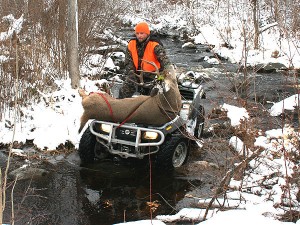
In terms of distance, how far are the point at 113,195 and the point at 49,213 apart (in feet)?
3.02

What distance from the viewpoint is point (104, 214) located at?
5.54 m

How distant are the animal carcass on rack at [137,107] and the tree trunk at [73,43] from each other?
3545 millimetres

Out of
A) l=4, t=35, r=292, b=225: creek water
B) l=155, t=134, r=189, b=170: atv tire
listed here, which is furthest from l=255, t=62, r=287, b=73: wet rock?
l=155, t=134, r=189, b=170: atv tire

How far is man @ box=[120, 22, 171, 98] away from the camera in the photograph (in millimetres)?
7328

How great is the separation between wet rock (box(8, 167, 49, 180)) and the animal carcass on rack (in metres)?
1.18

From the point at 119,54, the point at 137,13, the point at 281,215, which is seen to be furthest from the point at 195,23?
the point at 281,215

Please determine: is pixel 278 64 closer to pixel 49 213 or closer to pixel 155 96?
pixel 155 96

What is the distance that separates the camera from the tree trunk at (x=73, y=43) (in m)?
9.28

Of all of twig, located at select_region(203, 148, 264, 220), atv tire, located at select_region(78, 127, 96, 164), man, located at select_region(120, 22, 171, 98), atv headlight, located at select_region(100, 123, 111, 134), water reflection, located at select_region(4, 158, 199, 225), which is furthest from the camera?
man, located at select_region(120, 22, 171, 98)

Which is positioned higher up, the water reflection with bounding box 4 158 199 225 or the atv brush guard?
the atv brush guard

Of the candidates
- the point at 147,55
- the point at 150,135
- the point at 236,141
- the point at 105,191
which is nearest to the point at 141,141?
the point at 150,135

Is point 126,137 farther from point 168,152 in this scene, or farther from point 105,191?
point 105,191

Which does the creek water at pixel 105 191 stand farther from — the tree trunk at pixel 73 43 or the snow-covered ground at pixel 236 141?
the tree trunk at pixel 73 43

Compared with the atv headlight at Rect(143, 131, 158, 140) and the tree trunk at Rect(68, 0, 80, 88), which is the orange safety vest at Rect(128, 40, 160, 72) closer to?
the atv headlight at Rect(143, 131, 158, 140)
